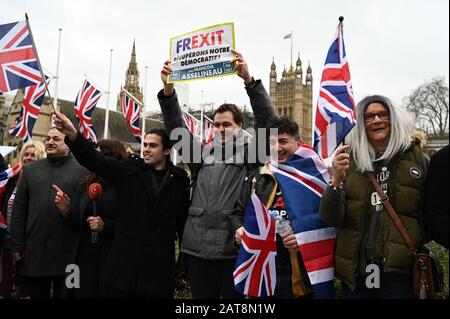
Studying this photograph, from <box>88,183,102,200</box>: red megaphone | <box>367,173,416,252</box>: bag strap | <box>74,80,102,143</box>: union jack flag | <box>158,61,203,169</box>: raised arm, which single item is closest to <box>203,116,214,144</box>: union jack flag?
<box>158,61,203,169</box>: raised arm

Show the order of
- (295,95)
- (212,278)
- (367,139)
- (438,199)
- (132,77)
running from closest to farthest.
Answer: (438,199) → (367,139) → (212,278) → (132,77) → (295,95)

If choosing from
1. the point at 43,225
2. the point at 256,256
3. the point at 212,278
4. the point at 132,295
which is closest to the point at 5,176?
the point at 43,225

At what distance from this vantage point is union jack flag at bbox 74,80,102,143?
41.1 feet

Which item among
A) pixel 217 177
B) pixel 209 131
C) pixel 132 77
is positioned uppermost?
pixel 132 77

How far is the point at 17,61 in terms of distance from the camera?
4312mm

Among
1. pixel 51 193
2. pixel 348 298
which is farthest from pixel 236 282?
pixel 51 193

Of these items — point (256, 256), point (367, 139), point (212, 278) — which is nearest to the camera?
point (367, 139)

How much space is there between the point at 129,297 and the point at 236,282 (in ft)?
3.43

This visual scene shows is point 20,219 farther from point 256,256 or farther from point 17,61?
point 256,256

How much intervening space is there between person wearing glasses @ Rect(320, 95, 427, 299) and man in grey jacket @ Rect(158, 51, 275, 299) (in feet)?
2.94

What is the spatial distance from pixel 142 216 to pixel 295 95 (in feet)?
276

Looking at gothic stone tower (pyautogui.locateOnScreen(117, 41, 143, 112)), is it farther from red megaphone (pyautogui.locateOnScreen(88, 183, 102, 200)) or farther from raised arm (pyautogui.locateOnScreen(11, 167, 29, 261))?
red megaphone (pyautogui.locateOnScreen(88, 183, 102, 200))

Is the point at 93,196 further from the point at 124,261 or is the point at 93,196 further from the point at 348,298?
the point at 348,298

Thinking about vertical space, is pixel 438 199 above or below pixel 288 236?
above
